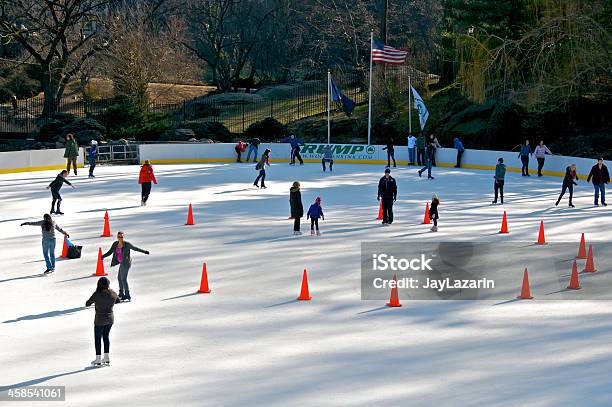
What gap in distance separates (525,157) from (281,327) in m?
25.3

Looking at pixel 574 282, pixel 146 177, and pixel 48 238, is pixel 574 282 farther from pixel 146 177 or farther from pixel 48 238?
pixel 146 177

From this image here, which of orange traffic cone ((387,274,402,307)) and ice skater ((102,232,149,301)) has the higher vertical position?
ice skater ((102,232,149,301))

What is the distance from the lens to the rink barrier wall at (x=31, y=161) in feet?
130

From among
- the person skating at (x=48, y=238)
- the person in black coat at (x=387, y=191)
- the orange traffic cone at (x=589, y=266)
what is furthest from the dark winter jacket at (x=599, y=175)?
the person skating at (x=48, y=238)

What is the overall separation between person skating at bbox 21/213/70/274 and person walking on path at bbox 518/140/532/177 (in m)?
23.2

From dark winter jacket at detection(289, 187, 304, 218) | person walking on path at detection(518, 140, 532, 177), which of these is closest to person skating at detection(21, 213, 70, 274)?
dark winter jacket at detection(289, 187, 304, 218)

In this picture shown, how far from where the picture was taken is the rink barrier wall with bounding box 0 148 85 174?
39.5 metres

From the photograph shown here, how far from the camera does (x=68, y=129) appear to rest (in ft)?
172

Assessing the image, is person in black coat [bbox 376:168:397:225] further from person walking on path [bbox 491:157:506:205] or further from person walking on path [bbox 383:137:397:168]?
person walking on path [bbox 383:137:397:168]

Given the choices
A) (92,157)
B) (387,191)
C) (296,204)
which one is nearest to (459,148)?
(92,157)

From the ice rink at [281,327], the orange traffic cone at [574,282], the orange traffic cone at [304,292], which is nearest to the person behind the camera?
the ice rink at [281,327]

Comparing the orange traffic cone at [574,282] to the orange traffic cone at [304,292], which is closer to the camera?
the orange traffic cone at [304,292]

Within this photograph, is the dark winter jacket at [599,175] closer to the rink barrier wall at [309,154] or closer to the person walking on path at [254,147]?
the rink barrier wall at [309,154]

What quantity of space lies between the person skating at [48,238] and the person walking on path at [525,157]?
76.0 ft
